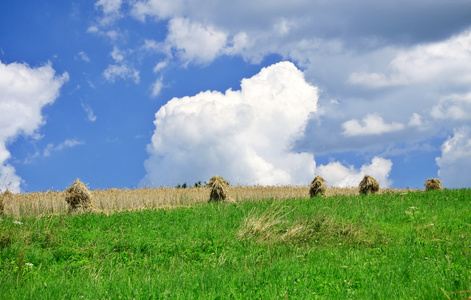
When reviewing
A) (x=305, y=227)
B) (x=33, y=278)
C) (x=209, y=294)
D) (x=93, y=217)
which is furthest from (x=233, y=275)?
(x=93, y=217)

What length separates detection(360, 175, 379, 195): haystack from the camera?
3030 cm

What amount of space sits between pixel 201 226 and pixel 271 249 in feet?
11.9

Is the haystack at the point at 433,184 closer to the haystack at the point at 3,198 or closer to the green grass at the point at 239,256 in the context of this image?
the green grass at the point at 239,256

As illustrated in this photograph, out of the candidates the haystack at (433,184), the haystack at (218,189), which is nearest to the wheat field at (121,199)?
the haystack at (218,189)

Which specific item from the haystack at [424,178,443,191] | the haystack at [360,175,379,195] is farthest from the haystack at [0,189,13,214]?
the haystack at [424,178,443,191]

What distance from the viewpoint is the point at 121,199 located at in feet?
92.2

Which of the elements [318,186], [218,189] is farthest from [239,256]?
[318,186]

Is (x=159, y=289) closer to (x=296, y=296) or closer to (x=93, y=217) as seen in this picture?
(x=296, y=296)

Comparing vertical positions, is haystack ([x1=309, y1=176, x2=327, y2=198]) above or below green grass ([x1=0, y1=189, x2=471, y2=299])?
above

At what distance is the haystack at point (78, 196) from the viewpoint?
71.8ft

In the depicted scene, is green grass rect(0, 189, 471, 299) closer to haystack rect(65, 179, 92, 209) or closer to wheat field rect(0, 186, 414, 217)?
haystack rect(65, 179, 92, 209)

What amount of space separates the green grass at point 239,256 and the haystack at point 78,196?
14.2ft

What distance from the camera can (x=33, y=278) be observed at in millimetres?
9602

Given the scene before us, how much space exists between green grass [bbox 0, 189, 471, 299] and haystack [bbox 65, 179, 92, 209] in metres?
4.31
